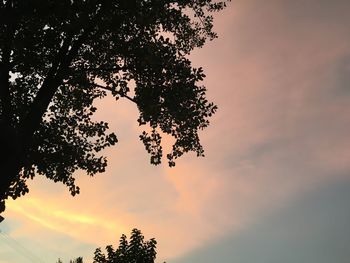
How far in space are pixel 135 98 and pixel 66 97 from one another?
4089mm

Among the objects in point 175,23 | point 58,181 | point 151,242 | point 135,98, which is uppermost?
point 175,23

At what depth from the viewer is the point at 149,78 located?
15.3 meters

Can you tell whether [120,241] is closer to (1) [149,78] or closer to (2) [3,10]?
(1) [149,78]

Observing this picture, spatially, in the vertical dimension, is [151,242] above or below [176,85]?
below

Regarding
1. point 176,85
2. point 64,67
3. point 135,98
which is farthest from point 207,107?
point 64,67

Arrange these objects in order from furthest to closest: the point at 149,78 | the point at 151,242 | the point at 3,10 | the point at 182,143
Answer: the point at 151,242
the point at 182,143
the point at 149,78
the point at 3,10

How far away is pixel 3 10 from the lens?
511 inches

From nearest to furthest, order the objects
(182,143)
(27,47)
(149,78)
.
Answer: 1. (27,47)
2. (149,78)
3. (182,143)

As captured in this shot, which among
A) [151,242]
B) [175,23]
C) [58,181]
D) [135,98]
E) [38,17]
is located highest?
[175,23]

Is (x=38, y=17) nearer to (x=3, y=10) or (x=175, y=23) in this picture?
(x=3, y=10)

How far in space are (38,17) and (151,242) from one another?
10791 mm

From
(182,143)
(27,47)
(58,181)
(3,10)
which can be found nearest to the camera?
(3,10)

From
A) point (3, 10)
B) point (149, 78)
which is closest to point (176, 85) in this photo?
point (149, 78)

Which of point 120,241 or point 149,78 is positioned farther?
point 120,241
